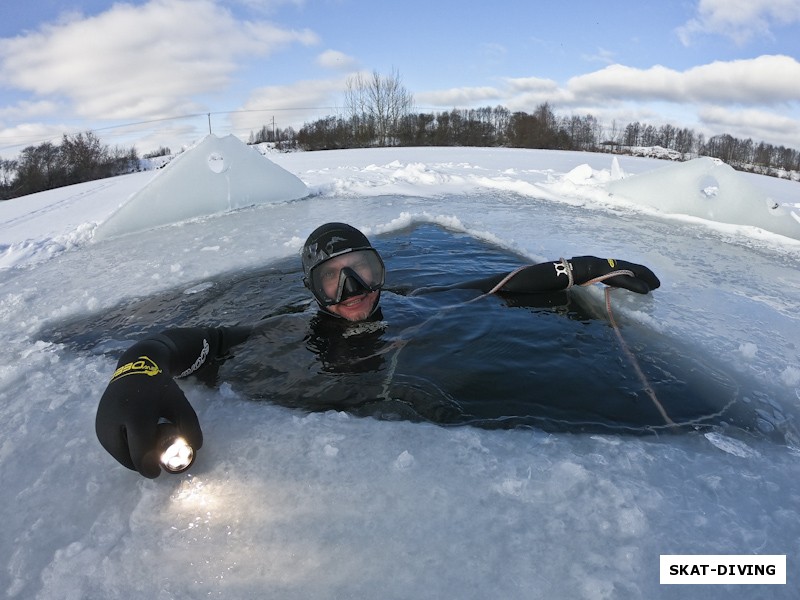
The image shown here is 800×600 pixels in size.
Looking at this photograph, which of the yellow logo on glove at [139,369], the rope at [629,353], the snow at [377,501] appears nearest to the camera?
the snow at [377,501]

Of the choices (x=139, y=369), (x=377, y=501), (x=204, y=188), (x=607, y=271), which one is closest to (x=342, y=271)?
(x=139, y=369)

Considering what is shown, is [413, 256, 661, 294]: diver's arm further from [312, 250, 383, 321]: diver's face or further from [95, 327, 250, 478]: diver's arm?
[95, 327, 250, 478]: diver's arm

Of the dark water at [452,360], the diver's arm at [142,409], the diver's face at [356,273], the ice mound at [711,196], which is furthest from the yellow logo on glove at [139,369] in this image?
the ice mound at [711,196]

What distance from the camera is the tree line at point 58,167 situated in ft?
112

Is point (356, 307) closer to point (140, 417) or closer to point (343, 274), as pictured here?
point (343, 274)

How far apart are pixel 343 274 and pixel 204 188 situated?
463 centimetres

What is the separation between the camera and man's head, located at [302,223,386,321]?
2.55 metres

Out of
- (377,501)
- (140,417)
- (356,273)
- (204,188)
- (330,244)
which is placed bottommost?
(377,501)

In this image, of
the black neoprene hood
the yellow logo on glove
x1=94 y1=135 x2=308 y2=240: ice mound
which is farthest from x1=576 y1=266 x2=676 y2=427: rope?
x1=94 y1=135 x2=308 y2=240: ice mound

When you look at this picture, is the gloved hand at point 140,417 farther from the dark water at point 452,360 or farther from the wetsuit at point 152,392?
the dark water at point 452,360

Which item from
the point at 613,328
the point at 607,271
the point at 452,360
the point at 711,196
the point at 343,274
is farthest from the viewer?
the point at 711,196

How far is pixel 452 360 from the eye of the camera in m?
2.31

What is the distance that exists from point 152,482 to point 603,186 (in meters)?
8.00

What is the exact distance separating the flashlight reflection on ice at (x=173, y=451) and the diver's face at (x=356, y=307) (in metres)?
1.24
